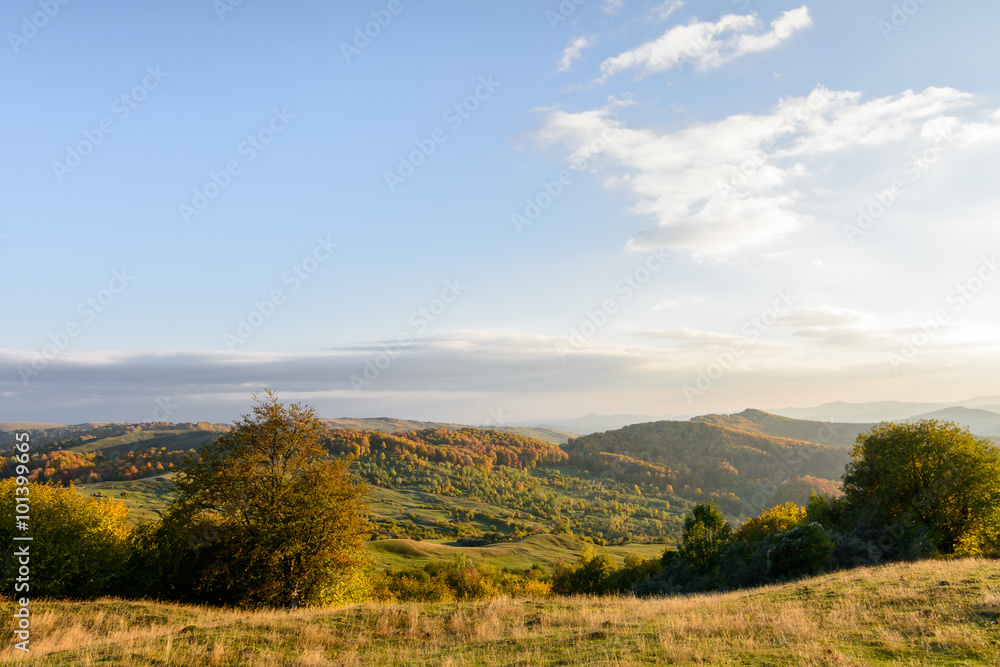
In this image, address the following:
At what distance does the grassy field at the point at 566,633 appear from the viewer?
38.3ft

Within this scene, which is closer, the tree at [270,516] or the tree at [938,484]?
the tree at [270,516]

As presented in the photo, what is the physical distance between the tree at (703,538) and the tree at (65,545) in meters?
57.0

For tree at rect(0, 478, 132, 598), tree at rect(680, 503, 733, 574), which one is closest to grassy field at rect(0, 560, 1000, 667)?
tree at rect(0, 478, 132, 598)

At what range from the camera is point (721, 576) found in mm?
47094

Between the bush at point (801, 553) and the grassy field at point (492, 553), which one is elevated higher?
the bush at point (801, 553)

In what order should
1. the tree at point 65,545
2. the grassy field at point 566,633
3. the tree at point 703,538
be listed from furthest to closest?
the tree at point 703,538 < the tree at point 65,545 < the grassy field at point 566,633

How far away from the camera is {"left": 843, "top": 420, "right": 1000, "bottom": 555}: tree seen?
42562 mm

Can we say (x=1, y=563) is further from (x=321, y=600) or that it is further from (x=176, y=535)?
(x=321, y=600)

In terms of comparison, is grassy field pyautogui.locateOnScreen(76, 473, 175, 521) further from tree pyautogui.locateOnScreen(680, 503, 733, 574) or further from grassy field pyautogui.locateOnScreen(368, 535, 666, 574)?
tree pyautogui.locateOnScreen(680, 503, 733, 574)

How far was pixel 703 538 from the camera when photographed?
63406 millimetres

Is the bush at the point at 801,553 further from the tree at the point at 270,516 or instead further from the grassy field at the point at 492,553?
the grassy field at the point at 492,553

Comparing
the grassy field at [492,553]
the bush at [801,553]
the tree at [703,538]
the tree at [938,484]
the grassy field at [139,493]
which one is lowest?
the grassy field at [492,553]

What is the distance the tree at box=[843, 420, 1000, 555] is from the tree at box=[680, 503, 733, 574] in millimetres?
18073

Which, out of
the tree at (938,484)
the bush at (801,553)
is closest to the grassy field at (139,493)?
the bush at (801,553)
